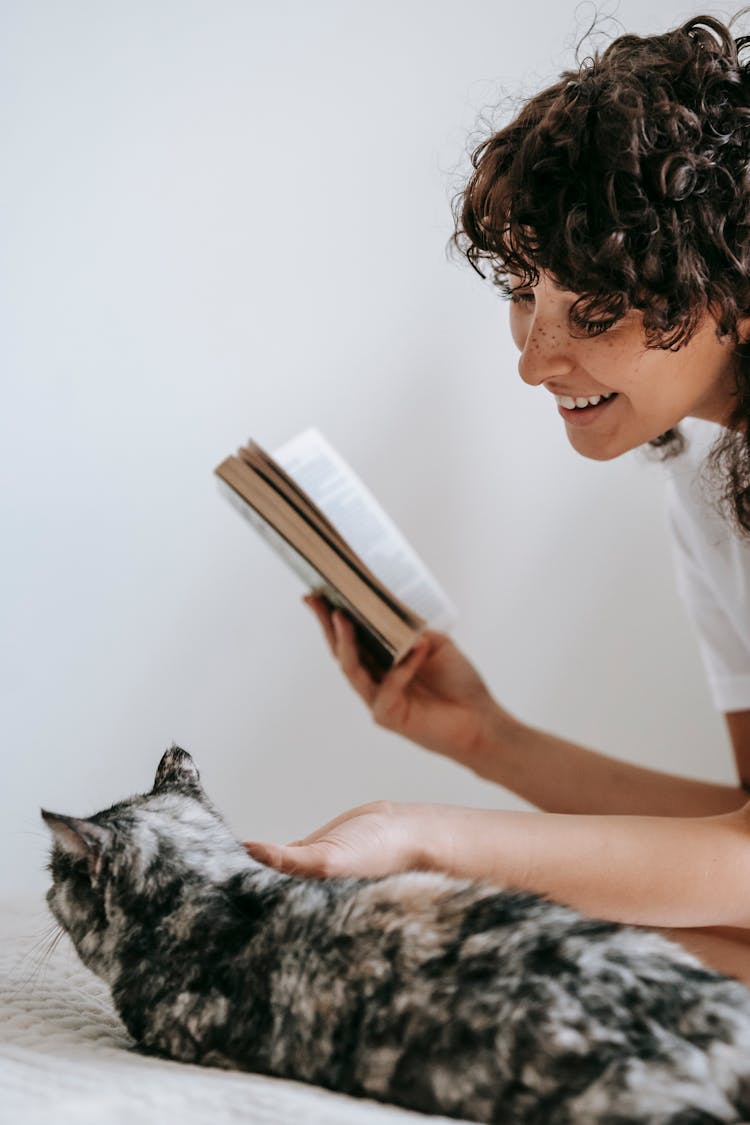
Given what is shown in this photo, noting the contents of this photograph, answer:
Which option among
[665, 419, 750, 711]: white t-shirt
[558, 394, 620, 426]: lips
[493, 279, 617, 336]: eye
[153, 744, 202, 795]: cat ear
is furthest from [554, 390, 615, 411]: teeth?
[153, 744, 202, 795]: cat ear

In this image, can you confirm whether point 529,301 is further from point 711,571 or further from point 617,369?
point 711,571

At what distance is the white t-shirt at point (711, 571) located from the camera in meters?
1.37

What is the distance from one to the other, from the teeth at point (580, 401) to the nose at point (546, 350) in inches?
2.6

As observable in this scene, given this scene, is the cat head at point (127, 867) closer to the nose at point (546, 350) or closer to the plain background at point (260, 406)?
the nose at point (546, 350)

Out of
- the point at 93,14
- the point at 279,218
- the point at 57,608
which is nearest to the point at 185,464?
the point at 57,608

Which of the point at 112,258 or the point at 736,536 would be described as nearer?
the point at 736,536

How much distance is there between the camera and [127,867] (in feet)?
2.70

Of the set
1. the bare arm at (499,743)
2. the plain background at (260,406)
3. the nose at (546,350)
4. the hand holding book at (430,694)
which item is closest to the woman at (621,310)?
the nose at (546,350)

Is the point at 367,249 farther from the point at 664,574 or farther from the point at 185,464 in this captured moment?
the point at 664,574

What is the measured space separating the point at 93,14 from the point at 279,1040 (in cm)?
146

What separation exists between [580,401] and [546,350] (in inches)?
4.2

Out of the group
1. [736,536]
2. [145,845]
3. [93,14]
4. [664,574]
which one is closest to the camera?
[145,845]

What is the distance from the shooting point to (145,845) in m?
0.83

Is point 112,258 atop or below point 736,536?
atop
